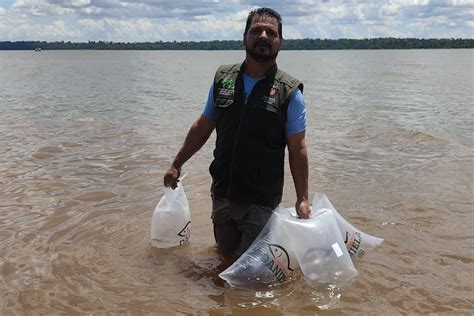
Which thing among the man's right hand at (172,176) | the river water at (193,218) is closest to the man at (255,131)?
the man's right hand at (172,176)

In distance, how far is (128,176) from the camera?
808 centimetres

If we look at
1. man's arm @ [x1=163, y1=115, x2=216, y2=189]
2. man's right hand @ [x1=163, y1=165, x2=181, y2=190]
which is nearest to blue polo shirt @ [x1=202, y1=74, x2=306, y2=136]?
man's arm @ [x1=163, y1=115, x2=216, y2=189]

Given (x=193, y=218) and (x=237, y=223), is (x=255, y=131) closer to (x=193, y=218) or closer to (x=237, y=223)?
(x=237, y=223)

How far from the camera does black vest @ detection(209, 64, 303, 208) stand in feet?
13.2

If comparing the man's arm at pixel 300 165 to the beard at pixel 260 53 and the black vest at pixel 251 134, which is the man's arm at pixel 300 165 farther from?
the beard at pixel 260 53

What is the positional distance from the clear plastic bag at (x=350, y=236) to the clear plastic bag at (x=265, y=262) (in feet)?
1.33

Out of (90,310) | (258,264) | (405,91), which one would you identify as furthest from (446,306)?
(405,91)

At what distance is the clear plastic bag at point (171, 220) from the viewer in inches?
194

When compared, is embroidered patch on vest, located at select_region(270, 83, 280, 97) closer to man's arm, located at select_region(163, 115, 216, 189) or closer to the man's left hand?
man's arm, located at select_region(163, 115, 216, 189)

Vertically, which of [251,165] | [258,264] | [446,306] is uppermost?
[251,165]

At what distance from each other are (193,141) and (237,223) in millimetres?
831

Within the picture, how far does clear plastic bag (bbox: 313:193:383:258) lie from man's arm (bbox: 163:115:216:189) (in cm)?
111

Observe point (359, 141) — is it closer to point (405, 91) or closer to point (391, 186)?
point (391, 186)

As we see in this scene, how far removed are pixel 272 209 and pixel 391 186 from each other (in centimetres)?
378
